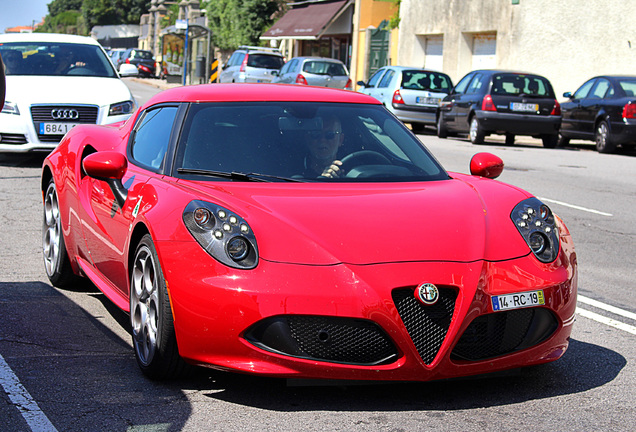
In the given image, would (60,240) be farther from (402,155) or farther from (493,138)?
(493,138)

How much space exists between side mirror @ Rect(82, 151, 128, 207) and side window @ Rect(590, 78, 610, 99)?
57.1 ft

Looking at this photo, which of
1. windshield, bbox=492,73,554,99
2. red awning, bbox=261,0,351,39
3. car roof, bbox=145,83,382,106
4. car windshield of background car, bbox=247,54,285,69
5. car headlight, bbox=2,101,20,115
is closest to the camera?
car roof, bbox=145,83,382,106

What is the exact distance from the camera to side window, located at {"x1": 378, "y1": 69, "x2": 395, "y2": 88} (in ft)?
82.7

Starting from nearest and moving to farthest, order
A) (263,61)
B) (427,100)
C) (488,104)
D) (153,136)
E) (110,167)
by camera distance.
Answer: (110,167) → (153,136) → (488,104) → (427,100) → (263,61)

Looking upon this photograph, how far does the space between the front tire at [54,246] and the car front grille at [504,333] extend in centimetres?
300

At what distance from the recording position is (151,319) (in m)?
4.29

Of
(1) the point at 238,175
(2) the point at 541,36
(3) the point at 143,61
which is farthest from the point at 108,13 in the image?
(1) the point at 238,175

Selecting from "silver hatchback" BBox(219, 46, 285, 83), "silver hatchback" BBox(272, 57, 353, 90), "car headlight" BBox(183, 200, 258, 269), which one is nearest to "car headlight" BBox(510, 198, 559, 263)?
"car headlight" BBox(183, 200, 258, 269)

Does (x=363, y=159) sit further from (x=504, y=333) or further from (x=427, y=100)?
(x=427, y=100)

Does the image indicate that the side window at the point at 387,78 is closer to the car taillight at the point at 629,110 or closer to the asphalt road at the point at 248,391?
the car taillight at the point at 629,110

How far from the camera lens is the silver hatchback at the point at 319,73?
3055 centimetres

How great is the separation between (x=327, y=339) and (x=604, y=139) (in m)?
17.7

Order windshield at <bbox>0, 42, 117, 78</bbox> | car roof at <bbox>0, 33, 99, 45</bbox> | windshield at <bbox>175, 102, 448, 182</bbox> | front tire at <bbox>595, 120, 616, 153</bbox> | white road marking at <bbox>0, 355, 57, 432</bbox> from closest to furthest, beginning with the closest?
white road marking at <bbox>0, 355, 57, 432</bbox> → windshield at <bbox>175, 102, 448, 182</bbox> → windshield at <bbox>0, 42, 117, 78</bbox> → car roof at <bbox>0, 33, 99, 45</bbox> → front tire at <bbox>595, 120, 616, 153</bbox>

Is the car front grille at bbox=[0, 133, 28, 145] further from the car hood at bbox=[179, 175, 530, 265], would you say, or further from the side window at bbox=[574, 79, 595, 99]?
the side window at bbox=[574, 79, 595, 99]
